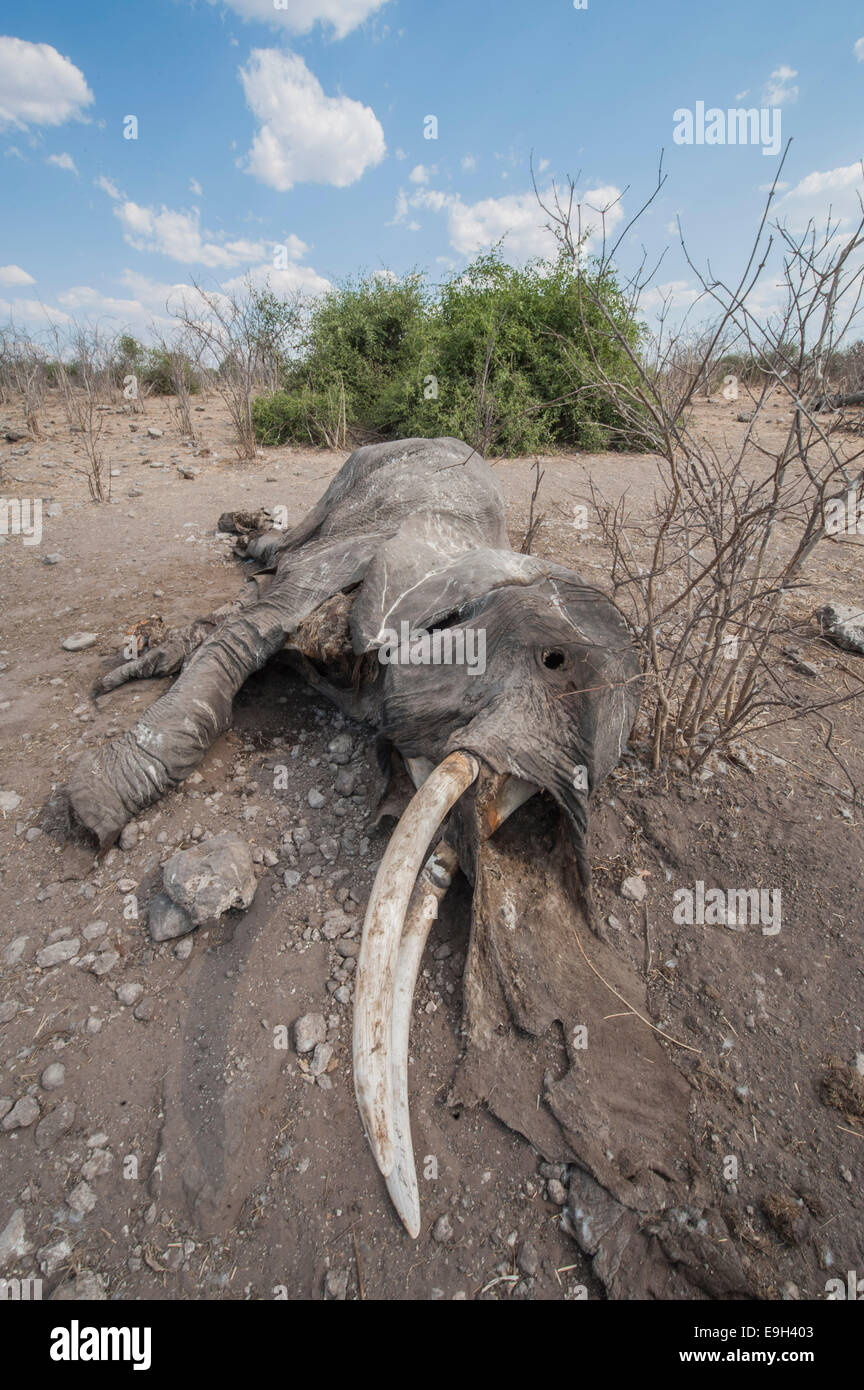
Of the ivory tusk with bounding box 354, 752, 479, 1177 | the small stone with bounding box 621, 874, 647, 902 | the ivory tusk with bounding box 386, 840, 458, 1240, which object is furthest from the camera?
the small stone with bounding box 621, 874, 647, 902

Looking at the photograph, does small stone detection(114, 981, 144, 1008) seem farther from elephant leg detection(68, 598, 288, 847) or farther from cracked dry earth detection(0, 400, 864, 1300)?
elephant leg detection(68, 598, 288, 847)

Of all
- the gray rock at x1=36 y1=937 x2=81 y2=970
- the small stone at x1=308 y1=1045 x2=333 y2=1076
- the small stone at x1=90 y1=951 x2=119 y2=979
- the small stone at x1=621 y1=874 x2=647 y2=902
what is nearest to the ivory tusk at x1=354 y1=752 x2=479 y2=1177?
the small stone at x1=308 y1=1045 x2=333 y2=1076

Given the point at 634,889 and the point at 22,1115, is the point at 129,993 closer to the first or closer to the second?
the point at 22,1115

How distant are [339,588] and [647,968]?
2433 millimetres

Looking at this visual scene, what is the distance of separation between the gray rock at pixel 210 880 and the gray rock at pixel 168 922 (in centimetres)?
4

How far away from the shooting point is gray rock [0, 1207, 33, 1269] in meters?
1.65

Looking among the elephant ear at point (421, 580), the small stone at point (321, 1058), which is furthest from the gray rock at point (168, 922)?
the elephant ear at point (421, 580)

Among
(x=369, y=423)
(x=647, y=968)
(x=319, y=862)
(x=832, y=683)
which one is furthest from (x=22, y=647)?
(x=369, y=423)

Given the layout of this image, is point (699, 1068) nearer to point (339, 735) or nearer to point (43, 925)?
point (339, 735)

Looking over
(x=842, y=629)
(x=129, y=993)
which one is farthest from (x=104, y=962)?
(x=842, y=629)

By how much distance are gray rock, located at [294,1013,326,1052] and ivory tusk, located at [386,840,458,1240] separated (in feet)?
1.40

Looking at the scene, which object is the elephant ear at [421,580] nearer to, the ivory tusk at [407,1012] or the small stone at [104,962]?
the ivory tusk at [407,1012]

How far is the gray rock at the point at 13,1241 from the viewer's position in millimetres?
1646
